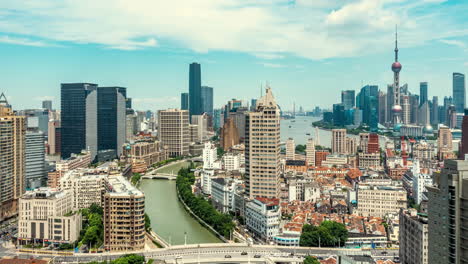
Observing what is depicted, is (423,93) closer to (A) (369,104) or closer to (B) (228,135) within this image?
(A) (369,104)

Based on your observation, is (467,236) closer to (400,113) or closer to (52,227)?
(52,227)

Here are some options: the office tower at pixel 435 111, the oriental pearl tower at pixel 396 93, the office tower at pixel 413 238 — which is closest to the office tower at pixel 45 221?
the office tower at pixel 413 238

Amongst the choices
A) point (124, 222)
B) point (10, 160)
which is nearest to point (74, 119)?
point (10, 160)

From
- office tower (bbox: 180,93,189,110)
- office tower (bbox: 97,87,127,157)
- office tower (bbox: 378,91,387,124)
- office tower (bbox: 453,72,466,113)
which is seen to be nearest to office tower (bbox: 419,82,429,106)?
office tower (bbox: 378,91,387,124)

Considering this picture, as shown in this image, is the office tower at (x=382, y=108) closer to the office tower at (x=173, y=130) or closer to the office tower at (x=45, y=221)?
the office tower at (x=173, y=130)

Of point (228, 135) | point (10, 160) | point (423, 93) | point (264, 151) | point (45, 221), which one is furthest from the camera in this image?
point (423, 93)

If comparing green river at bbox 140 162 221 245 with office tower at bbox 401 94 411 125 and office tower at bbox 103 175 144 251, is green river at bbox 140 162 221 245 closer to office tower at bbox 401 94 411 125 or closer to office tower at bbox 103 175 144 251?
office tower at bbox 103 175 144 251

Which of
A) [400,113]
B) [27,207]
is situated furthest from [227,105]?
[27,207]
